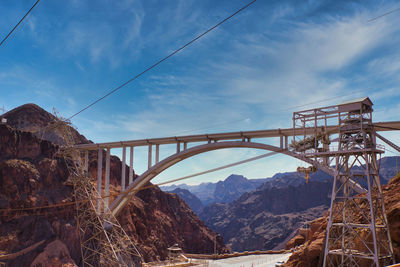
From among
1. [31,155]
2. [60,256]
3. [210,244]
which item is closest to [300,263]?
[60,256]

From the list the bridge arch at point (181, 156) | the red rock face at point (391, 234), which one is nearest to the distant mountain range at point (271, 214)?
the bridge arch at point (181, 156)

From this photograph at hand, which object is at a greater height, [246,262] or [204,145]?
[204,145]

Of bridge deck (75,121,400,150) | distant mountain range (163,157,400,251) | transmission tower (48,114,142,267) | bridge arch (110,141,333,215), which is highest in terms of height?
bridge deck (75,121,400,150)

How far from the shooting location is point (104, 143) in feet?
123

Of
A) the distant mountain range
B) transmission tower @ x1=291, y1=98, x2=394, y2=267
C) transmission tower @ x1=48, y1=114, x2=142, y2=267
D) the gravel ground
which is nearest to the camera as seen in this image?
transmission tower @ x1=291, y1=98, x2=394, y2=267

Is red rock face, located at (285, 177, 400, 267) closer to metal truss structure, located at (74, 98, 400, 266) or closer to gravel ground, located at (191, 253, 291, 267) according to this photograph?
metal truss structure, located at (74, 98, 400, 266)

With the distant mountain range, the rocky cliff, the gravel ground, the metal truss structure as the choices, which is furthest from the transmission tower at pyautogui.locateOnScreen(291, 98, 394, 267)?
the distant mountain range

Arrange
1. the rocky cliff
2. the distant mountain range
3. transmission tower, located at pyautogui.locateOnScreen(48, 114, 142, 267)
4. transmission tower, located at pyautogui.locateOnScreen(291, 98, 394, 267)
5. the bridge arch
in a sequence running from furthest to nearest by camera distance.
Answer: the distant mountain range
the rocky cliff
transmission tower, located at pyautogui.locateOnScreen(48, 114, 142, 267)
the bridge arch
transmission tower, located at pyautogui.locateOnScreen(291, 98, 394, 267)

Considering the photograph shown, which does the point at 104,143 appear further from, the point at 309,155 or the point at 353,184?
the point at 353,184

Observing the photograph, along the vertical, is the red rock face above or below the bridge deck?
below

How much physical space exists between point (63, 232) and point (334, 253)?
89.9ft

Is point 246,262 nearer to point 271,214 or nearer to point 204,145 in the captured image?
point 204,145

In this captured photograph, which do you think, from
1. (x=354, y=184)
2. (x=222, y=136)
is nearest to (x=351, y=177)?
(x=354, y=184)

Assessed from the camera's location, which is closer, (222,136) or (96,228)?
(222,136)
